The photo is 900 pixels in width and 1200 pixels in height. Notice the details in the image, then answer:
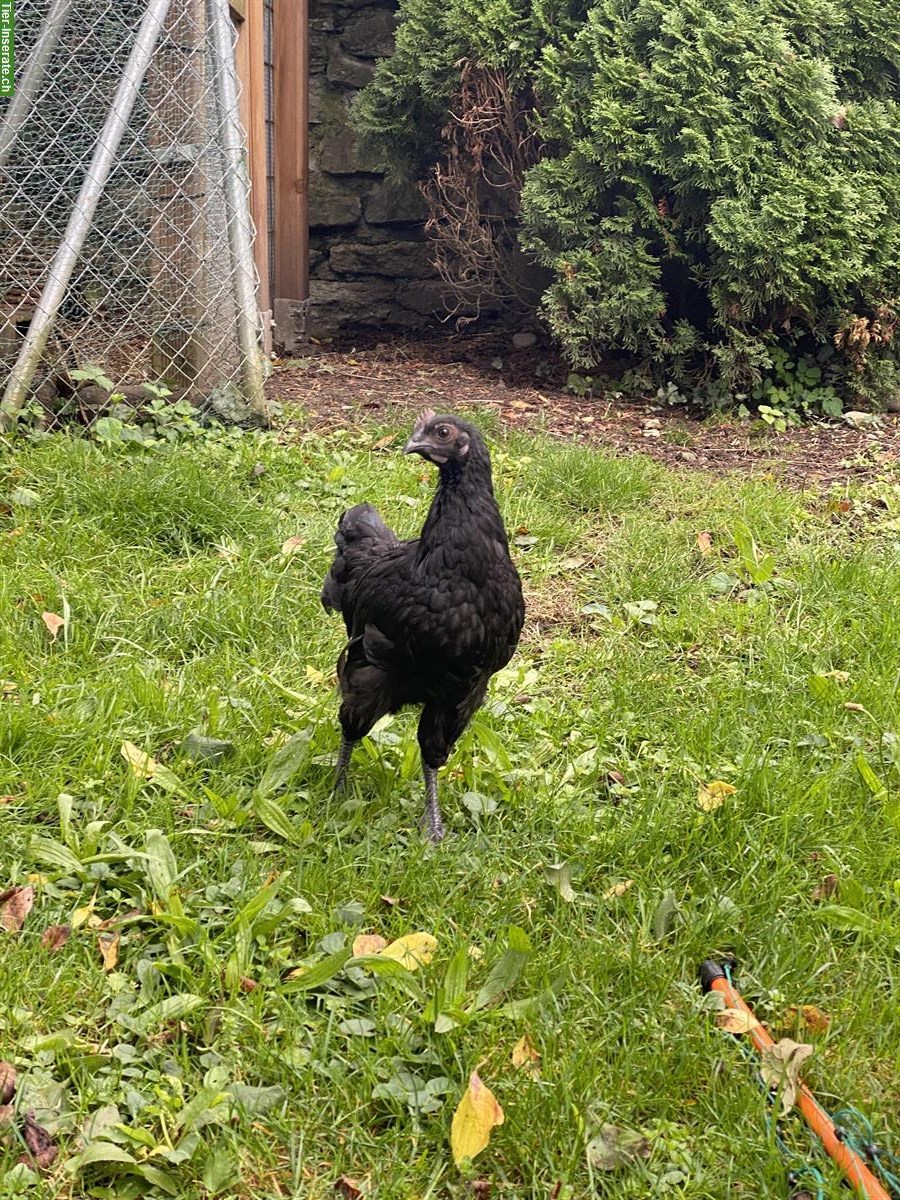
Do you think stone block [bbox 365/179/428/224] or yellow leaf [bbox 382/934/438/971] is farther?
stone block [bbox 365/179/428/224]

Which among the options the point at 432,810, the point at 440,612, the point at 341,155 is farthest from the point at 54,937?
the point at 341,155

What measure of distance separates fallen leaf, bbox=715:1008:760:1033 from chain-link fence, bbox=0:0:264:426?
408cm

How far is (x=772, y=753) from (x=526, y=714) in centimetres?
76

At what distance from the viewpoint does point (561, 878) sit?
259 centimetres

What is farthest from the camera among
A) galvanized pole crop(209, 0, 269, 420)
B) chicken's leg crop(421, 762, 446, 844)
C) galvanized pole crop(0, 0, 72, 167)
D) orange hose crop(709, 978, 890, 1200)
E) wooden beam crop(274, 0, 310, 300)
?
wooden beam crop(274, 0, 310, 300)

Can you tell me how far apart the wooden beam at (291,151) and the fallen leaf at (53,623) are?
4.91 meters

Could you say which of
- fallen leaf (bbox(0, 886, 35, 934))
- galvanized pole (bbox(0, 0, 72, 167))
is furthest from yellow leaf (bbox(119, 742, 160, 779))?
galvanized pole (bbox(0, 0, 72, 167))

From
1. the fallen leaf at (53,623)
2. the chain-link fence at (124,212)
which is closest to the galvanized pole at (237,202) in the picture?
the chain-link fence at (124,212)

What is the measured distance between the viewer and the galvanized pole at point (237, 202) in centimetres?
520

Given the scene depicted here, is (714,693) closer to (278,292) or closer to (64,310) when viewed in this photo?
(64,310)

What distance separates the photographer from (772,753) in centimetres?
309

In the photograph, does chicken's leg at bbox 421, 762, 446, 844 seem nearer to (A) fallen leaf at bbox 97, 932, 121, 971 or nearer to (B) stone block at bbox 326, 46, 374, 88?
(A) fallen leaf at bbox 97, 932, 121, 971

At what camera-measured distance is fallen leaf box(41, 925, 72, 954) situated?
2.29m

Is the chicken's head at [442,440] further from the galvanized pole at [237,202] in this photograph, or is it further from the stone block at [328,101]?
the stone block at [328,101]
